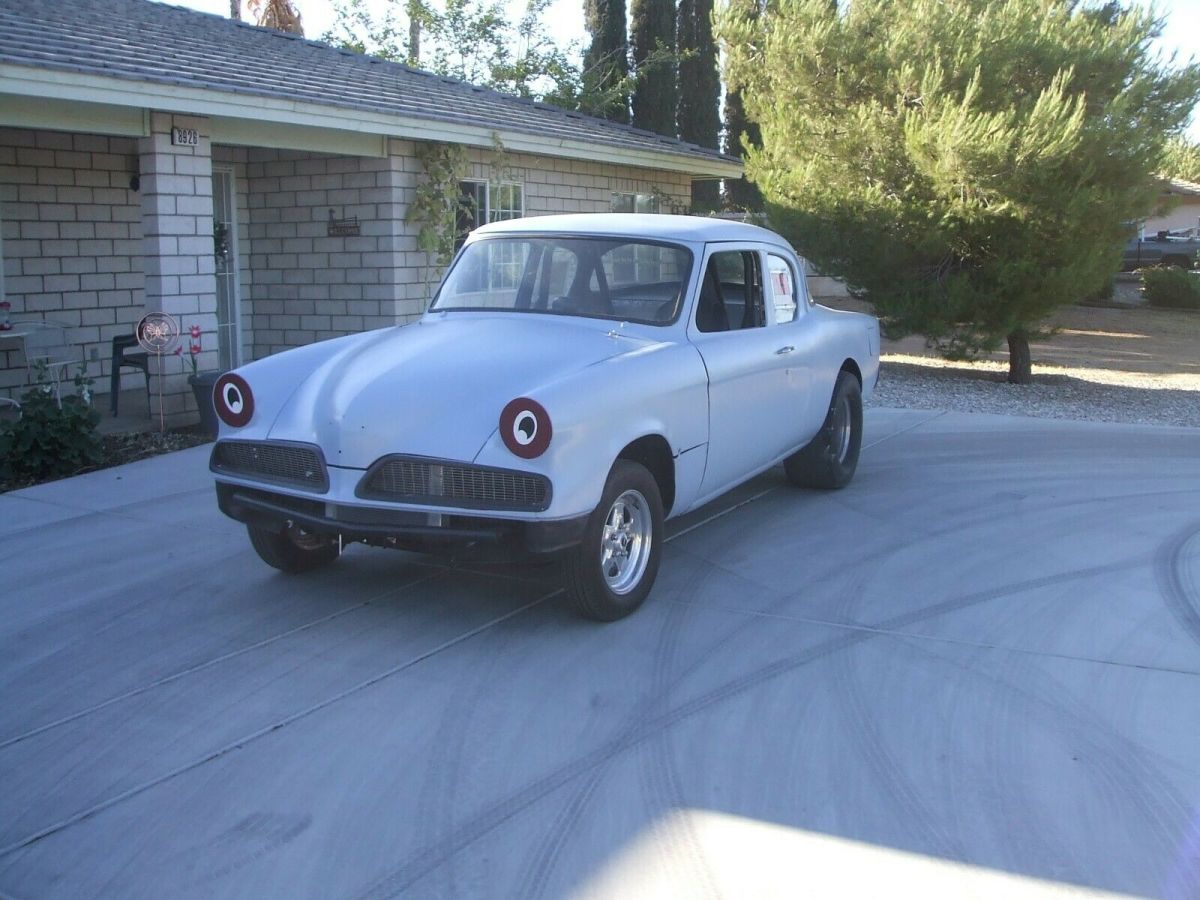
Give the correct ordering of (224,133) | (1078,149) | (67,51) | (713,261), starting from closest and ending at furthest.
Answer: (713,261)
(67,51)
(224,133)
(1078,149)

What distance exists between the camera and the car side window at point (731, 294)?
6367 millimetres

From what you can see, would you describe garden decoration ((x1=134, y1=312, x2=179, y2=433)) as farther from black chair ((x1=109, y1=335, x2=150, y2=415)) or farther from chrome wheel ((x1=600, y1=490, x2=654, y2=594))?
chrome wheel ((x1=600, y1=490, x2=654, y2=594))

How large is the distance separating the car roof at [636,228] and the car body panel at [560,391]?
1cm

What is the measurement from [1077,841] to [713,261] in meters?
3.74

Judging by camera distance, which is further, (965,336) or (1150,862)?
(965,336)

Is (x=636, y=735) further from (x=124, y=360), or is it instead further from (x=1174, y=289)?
(x=1174, y=289)

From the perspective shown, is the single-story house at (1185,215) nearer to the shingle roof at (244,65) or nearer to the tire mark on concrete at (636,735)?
the shingle roof at (244,65)

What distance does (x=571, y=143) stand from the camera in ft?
45.7

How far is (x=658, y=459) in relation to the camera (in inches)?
225

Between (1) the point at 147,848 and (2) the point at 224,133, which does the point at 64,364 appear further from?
(1) the point at 147,848

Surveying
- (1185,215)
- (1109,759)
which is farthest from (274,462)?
(1185,215)

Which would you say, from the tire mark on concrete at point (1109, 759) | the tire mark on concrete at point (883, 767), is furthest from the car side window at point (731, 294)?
the tire mark on concrete at point (1109, 759)

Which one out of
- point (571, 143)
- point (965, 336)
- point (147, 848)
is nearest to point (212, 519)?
point (147, 848)

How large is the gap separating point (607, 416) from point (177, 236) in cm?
635
